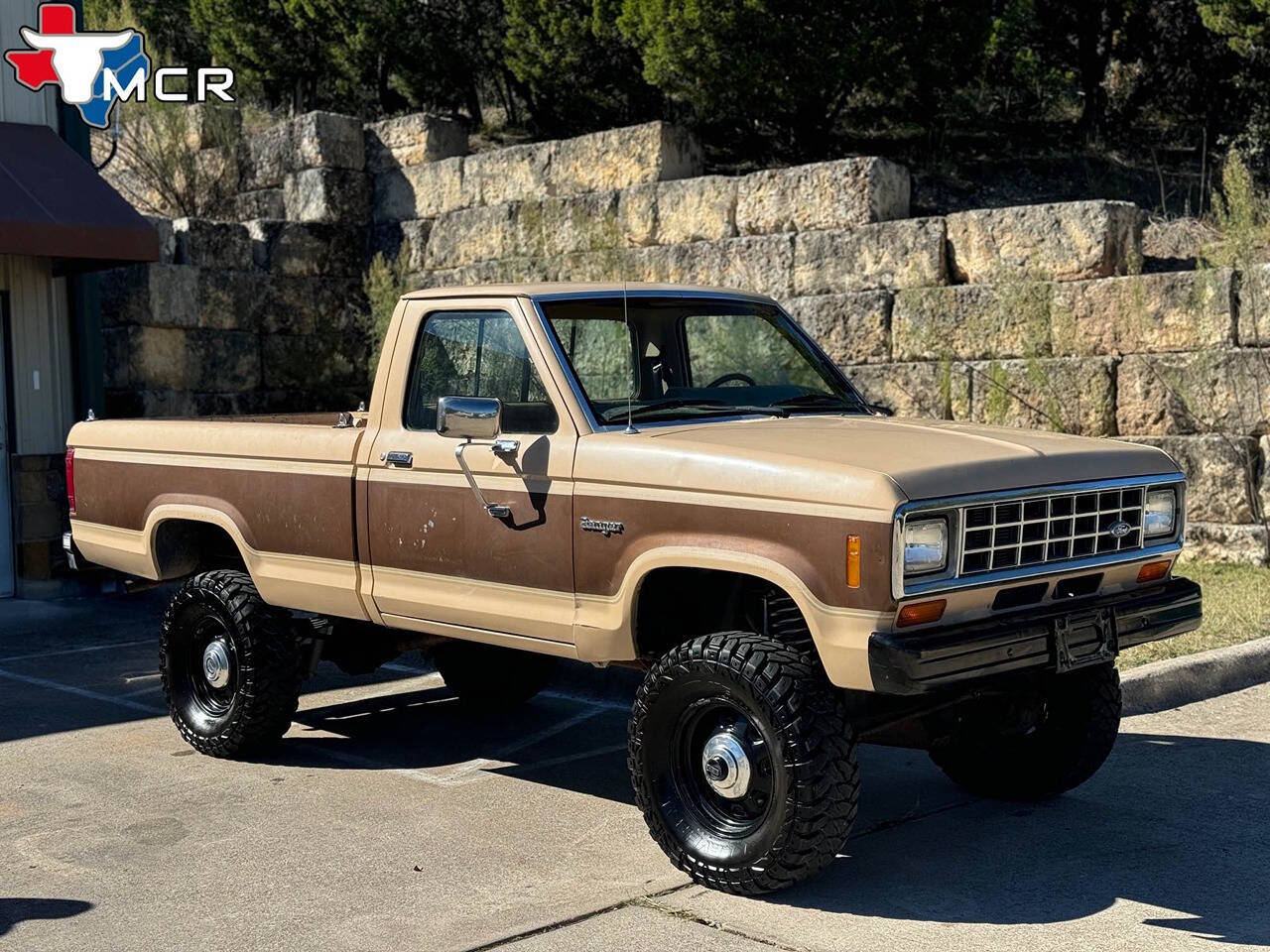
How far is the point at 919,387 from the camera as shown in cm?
1165

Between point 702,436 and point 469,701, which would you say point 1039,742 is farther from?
point 469,701

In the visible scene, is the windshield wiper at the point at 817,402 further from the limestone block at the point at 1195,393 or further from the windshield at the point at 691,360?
the limestone block at the point at 1195,393

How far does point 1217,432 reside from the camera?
10.4 m

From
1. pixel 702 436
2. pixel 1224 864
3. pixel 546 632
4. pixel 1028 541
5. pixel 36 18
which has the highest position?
pixel 36 18

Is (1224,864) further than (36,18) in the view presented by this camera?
No

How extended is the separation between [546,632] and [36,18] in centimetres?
913

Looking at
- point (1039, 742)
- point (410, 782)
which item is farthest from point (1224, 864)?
point (410, 782)

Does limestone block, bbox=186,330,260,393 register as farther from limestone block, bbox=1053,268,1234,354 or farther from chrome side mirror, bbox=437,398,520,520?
chrome side mirror, bbox=437,398,520,520

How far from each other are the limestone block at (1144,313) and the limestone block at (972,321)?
143 millimetres

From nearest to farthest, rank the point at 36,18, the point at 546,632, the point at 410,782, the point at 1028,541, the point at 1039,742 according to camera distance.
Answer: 1. the point at 1028,541
2. the point at 546,632
3. the point at 1039,742
4. the point at 410,782
5. the point at 36,18

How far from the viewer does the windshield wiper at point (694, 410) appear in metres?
5.66

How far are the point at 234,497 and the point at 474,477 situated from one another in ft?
5.20

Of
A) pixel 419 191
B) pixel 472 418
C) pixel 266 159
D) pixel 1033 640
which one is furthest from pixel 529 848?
pixel 266 159

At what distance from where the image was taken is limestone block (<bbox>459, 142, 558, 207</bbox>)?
45.5 ft
